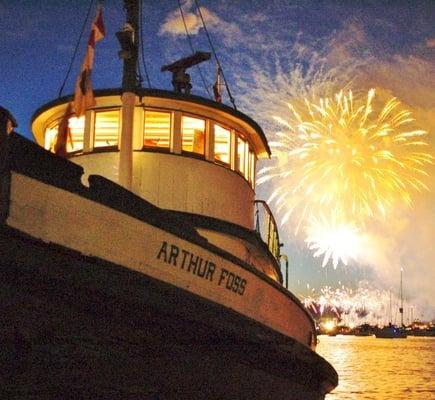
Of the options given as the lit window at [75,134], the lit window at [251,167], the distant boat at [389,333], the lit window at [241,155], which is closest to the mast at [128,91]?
the lit window at [75,134]

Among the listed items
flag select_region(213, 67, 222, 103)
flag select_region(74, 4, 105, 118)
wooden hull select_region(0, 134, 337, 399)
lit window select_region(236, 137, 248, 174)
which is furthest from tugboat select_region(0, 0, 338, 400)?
flag select_region(213, 67, 222, 103)

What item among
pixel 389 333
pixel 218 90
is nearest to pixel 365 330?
pixel 389 333

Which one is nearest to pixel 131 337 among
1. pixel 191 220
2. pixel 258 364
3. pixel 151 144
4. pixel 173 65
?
pixel 258 364

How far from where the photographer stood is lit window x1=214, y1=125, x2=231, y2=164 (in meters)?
10.1

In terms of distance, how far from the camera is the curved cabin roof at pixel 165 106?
9.45 m

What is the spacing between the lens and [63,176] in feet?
19.5

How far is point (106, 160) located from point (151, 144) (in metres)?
0.71

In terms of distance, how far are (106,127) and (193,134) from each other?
1.32m

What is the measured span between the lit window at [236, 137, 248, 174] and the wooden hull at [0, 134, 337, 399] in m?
2.97

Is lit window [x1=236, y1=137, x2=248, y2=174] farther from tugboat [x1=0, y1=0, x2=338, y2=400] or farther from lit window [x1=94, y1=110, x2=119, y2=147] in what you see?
lit window [x1=94, y1=110, x2=119, y2=147]

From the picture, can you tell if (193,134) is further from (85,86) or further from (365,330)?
(365,330)

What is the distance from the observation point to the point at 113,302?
595 centimetres

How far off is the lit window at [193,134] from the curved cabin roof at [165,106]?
140 millimetres

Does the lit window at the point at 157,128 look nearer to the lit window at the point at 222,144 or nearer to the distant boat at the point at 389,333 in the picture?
the lit window at the point at 222,144
